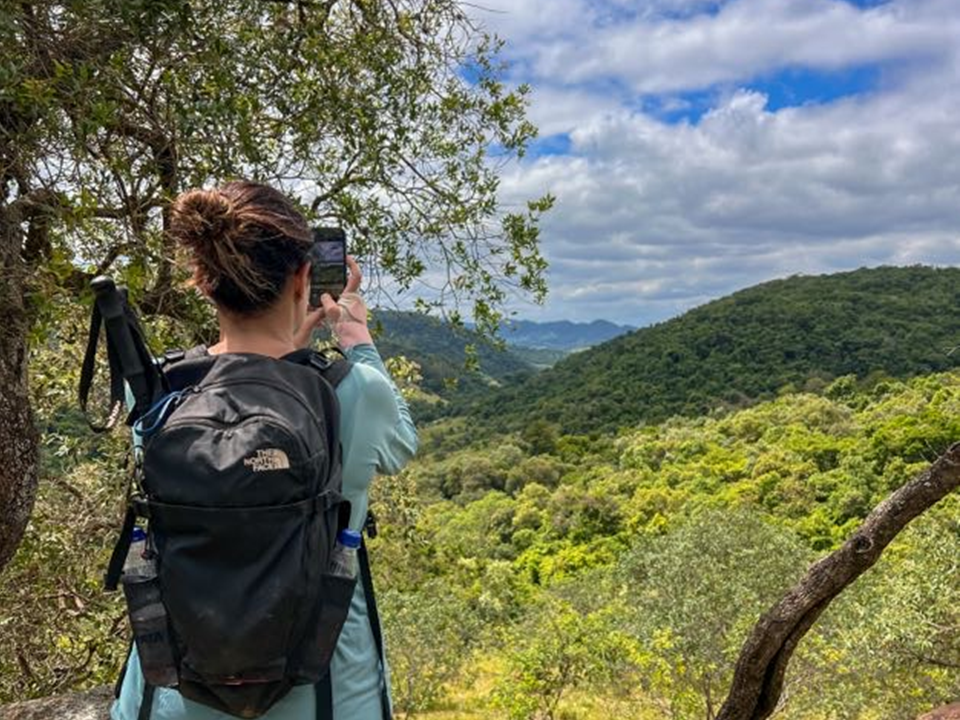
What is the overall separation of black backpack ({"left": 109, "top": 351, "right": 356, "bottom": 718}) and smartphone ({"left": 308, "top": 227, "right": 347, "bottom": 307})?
13.8 inches

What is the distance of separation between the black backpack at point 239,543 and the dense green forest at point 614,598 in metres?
1.98

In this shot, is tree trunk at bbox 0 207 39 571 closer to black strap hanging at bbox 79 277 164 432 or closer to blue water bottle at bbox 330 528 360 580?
black strap hanging at bbox 79 277 164 432

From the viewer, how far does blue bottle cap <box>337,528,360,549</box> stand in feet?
4.50

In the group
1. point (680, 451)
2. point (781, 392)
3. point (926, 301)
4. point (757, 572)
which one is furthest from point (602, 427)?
point (757, 572)

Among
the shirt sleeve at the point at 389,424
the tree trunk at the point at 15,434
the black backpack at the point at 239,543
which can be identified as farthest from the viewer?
the tree trunk at the point at 15,434

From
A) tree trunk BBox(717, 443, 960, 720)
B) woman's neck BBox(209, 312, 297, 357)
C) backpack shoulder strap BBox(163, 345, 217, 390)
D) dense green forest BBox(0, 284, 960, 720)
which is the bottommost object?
dense green forest BBox(0, 284, 960, 720)

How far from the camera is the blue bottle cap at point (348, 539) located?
137 cm

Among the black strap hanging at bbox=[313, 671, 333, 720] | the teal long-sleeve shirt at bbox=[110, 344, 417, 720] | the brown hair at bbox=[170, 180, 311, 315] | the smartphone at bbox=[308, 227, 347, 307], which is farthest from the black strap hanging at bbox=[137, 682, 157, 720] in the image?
the smartphone at bbox=[308, 227, 347, 307]

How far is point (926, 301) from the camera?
2896 inches

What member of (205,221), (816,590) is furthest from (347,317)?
(816,590)

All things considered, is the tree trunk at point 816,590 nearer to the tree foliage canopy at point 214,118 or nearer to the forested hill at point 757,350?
the tree foliage canopy at point 214,118

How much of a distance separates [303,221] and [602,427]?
70.3 m

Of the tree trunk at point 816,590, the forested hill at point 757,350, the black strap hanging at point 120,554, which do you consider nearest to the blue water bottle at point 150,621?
the black strap hanging at point 120,554

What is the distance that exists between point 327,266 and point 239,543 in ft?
2.15
